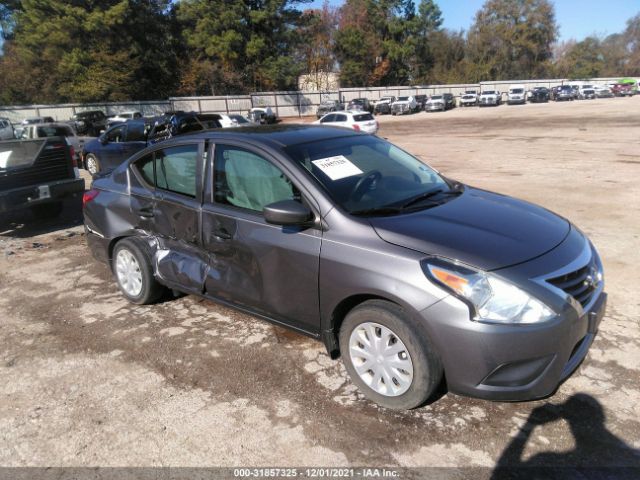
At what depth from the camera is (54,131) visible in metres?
16.0

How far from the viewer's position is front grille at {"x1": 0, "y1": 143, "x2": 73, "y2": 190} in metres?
7.16

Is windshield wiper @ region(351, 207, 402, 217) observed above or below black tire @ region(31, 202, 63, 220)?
above

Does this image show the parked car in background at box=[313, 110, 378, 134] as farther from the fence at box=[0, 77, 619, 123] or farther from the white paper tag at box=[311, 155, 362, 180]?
the fence at box=[0, 77, 619, 123]

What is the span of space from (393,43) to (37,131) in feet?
195

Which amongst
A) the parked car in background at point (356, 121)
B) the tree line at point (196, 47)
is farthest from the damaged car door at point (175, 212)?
the tree line at point (196, 47)

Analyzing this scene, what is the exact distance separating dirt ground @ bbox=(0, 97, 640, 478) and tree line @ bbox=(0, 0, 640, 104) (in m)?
43.6

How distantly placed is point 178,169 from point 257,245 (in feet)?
4.14

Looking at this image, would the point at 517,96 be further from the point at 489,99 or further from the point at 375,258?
the point at 375,258

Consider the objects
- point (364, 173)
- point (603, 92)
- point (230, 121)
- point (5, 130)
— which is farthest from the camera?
point (603, 92)

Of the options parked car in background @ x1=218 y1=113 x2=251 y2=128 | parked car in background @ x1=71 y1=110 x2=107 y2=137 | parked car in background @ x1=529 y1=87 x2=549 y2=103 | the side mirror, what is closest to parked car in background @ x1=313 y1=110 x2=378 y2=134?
parked car in background @ x1=218 y1=113 x2=251 y2=128

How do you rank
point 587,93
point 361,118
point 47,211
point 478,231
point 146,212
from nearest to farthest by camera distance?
point 478,231 < point 146,212 < point 47,211 < point 361,118 < point 587,93

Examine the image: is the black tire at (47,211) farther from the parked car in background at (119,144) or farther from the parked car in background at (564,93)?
the parked car in background at (564,93)

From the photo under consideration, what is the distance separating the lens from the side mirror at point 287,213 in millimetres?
3082

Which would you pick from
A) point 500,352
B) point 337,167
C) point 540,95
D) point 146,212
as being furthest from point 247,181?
point 540,95
